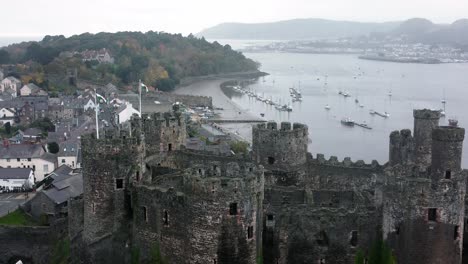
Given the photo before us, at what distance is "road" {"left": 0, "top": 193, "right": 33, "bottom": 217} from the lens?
3422 cm

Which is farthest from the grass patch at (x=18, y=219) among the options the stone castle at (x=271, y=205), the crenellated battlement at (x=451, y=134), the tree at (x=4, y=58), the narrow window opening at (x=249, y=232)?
the tree at (x=4, y=58)

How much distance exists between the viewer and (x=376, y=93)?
11194 centimetres

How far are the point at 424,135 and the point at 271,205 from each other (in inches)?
268

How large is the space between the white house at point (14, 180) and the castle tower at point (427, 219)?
2930 cm

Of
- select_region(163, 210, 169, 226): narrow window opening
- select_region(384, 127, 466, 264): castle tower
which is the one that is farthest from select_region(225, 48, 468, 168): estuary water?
select_region(163, 210, 169, 226): narrow window opening

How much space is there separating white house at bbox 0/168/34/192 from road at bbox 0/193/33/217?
1298mm

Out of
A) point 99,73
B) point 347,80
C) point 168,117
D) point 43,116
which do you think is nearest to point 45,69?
point 99,73

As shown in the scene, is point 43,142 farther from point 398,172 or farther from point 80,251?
point 398,172

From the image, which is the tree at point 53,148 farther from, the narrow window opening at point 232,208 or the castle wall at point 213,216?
the narrow window opening at point 232,208

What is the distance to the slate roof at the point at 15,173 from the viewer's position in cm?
4056

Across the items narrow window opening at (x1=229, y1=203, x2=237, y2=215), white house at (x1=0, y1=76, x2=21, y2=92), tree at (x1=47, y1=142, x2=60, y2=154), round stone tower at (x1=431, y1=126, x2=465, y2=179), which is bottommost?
tree at (x1=47, y1=142, x2=60, y2=154)

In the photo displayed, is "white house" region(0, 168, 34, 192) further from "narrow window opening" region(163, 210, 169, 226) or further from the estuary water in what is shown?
the estuary water

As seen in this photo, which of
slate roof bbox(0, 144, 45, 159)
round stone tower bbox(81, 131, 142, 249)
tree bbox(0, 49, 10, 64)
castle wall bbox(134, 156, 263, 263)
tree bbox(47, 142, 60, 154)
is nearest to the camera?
castle wall bbox(134, 156, 263, 263)

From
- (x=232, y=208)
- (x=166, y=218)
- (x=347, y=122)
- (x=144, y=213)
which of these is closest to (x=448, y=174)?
(x=232, y=208)
